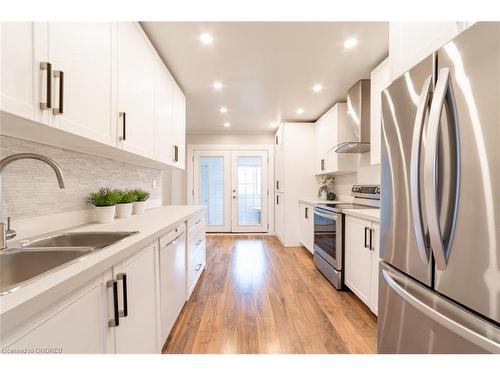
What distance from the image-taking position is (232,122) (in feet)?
14.6

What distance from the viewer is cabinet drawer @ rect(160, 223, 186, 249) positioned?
139 centimetres

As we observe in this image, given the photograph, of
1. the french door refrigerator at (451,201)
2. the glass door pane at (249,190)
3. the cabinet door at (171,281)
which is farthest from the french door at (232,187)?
the french door refrigerator at (451,201)

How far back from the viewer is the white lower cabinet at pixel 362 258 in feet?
5.81

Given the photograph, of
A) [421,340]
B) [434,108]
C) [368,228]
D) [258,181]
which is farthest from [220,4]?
[258,181]

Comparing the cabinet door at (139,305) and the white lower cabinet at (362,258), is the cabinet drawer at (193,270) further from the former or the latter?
the white lower cabinet at (362,258)

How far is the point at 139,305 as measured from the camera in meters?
1.06

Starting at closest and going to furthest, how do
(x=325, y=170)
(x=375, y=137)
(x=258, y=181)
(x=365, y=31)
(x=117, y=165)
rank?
1. (x=365, y=31)
2. (x=117, y=165)
3. (x=375, y=137)
4. (x=325, y=170)
5. (x=258, y=181)

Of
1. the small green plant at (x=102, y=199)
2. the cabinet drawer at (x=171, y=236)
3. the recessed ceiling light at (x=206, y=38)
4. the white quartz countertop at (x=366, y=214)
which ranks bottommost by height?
the cabinet drawer at (x=171, y=236)

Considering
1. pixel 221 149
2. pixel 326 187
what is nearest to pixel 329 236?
pixel 326 187

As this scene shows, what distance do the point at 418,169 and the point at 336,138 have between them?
2534mm

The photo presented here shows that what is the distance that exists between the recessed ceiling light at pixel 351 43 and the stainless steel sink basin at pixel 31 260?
7.89 feet

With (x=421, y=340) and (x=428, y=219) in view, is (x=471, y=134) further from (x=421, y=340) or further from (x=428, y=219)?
(x=421, y=340)

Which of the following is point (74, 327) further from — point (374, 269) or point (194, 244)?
point (374, 269)

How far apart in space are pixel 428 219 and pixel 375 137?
172 cm
